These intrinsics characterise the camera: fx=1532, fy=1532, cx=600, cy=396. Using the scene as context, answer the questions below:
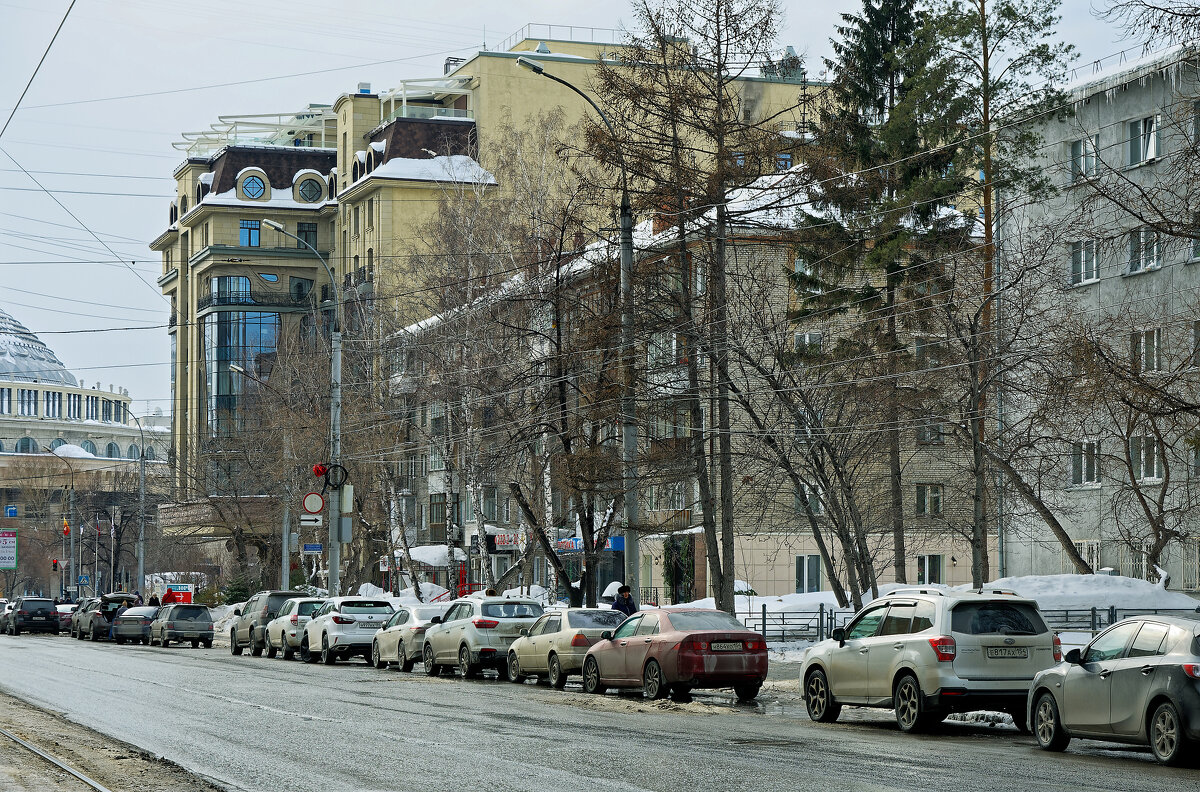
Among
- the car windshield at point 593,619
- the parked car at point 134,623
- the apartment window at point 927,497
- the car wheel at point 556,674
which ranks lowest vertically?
the parked car at point 134,623

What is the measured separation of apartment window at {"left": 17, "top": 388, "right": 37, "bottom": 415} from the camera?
186625 mm

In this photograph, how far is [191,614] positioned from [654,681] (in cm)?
2831

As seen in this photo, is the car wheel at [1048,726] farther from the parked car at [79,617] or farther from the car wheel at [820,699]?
the parked car at [79,617]

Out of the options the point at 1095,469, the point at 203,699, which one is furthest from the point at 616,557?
the point at 203,699

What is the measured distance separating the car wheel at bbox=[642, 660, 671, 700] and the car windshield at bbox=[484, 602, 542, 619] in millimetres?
6819

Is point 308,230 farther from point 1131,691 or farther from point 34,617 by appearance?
point 1131,691

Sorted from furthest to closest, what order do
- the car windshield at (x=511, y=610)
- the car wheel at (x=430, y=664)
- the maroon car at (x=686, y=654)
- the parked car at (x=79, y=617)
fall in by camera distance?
the parked car at (x=79, y=617) → the car wheel at (x=430, y=664) → the car windshield at (x=511, y=610) → the maroon car at (x=686, y=654)

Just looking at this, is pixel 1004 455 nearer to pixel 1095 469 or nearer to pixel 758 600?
pixel 1095 469

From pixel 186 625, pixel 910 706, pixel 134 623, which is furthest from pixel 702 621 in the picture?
pixel 134 623

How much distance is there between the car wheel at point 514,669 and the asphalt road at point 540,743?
1519 mm

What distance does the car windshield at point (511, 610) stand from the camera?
28562 mm

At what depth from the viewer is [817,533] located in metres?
40.0

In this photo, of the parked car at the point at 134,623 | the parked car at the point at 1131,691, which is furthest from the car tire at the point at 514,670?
the parked car at the point at 134,623

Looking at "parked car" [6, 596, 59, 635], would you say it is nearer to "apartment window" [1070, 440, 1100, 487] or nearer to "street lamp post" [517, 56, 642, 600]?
"street lamp post" [517, 56, 642, 600]
